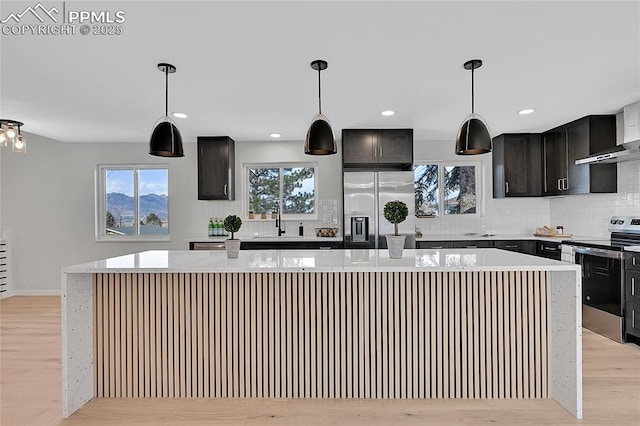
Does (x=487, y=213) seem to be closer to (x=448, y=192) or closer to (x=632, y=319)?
(x=448, y=192)

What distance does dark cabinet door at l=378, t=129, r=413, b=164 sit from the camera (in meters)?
4.83

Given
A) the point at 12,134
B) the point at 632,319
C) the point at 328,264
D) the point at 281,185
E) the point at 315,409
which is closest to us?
the point at 328,264

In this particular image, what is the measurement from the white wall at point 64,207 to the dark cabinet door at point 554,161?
327cm

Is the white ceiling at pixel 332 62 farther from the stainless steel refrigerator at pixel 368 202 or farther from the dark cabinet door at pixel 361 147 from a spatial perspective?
the stainless steel refrigerator at pixel 368 202

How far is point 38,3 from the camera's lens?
6.53ft

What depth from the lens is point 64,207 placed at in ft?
18.3

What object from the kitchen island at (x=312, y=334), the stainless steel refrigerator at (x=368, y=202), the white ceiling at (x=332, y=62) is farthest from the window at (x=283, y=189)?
the kitchen island at (x=312, y=334)

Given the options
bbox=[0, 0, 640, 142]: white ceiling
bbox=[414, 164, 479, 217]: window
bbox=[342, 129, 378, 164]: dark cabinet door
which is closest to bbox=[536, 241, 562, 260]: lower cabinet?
bbox=[414, 164, 479, 217]: window

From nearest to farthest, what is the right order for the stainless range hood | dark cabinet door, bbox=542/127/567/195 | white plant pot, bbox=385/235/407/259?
1. white plant pot, bbox=385/235/407/259
2. the stainless range hood
3. dark cabinet door, bbox=542/127/567/195

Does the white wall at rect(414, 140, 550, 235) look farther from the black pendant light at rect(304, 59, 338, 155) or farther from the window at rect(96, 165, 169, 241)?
the window at rect(96, 165, 169, 241)

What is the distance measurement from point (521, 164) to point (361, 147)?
7.36ft

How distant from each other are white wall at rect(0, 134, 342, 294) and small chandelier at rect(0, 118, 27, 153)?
1259mm

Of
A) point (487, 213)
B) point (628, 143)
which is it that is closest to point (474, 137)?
point (628, 143)

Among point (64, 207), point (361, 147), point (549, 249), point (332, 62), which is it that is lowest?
point (549, 249)
